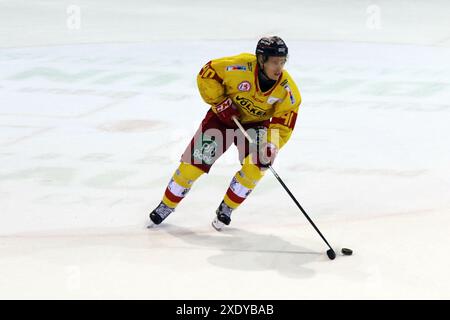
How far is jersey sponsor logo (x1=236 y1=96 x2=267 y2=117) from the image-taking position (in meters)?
6.38

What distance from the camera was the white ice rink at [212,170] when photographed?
582cm

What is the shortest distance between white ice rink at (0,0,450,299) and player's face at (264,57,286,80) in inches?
41.0

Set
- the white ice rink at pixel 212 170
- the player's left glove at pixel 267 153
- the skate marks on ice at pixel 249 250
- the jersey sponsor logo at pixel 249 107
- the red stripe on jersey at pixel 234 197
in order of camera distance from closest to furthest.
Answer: the white ice rink at pixel 212 170 < the skate marks on ice at pixel 249 250 < the player's left glove at pixel 267 153 < the jersey sponsor logo at pixel 249 107 < the red stripe on jersey at pixel 234 197

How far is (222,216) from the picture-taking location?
660cm

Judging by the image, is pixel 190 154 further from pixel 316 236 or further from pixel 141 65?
pixel 141 65

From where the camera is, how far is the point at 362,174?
7914 mm

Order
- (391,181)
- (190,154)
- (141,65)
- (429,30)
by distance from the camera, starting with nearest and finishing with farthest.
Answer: (190,154), (391,181), (141,65), (429,30)

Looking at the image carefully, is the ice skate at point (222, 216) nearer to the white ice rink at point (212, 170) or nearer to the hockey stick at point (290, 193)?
the white ice rink at point (212, 170)

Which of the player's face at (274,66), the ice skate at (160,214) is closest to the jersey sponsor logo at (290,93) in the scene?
the player's face at (274,66)

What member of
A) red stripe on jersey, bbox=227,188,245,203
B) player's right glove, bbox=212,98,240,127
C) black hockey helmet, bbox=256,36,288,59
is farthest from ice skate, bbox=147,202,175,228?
black hockey helmet, bbox=256,36,288,59

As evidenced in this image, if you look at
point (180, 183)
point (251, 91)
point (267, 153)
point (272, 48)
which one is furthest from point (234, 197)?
point (272, 48)

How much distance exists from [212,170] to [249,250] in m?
1.89

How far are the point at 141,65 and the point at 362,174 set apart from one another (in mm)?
4641
